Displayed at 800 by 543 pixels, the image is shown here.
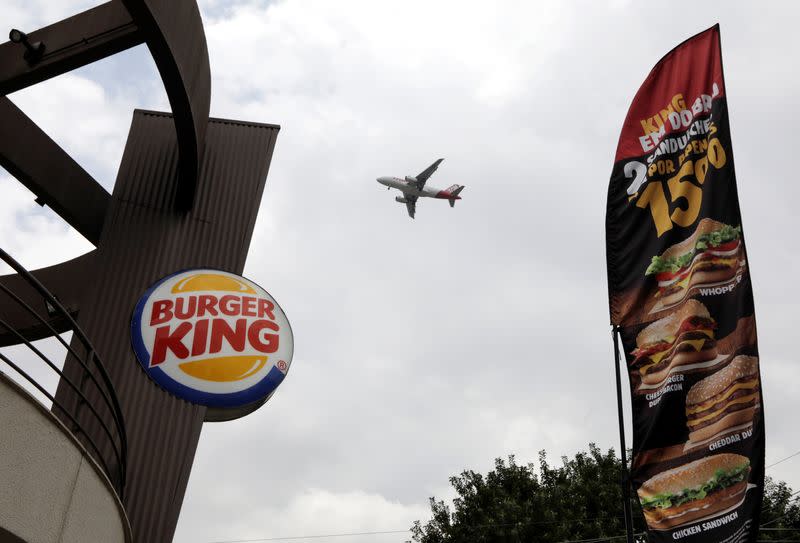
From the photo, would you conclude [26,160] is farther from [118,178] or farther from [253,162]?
[253,162]

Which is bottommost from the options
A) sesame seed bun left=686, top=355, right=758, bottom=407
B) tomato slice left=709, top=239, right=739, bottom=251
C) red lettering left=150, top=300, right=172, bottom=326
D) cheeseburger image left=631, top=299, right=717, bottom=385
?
sesame seed bun left=686, top=355, right=758, bottom=407

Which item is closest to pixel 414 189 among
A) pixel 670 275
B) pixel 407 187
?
pixel 407 187

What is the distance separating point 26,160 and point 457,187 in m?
48.8

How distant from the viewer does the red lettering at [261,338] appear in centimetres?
1329

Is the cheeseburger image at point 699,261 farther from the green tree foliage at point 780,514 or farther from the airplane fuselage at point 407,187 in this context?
the airplane fuselage at point 407,187

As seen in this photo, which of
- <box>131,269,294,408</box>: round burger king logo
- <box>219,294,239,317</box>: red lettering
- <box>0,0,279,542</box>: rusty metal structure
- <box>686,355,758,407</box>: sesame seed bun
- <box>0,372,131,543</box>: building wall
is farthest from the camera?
<box>219,294,239,317</box>: red lettering

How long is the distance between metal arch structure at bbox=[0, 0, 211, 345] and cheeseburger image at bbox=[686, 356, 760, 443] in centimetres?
916

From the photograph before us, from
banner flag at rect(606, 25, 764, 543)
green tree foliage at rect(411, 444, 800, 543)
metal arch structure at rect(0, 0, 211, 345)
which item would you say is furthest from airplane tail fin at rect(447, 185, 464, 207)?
banner flag at rect(606, 25, 764, 543)

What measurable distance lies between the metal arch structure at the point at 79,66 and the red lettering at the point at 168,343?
259cm

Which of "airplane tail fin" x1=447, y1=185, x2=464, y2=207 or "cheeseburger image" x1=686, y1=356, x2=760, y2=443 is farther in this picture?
"airplane tail fin" x1=447, y1=185, x2=464, y2=207

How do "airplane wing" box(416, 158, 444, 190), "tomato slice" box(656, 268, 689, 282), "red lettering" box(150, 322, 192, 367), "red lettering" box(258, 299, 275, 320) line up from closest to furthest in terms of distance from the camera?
"tomato slice" box(656, 268, 689, 282), "red lettering" box(150, 322, 192, 367), "red lettering" box(258, 299, 275, 320), "airplane wing" box(416, 158, 444, 190)

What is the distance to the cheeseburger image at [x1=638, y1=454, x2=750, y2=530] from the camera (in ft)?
24.9

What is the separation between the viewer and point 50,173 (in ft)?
49.9

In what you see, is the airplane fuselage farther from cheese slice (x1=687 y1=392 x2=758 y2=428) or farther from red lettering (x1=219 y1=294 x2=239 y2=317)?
cheese slice (x1=687 y1=392 x2=758 y2=428)
